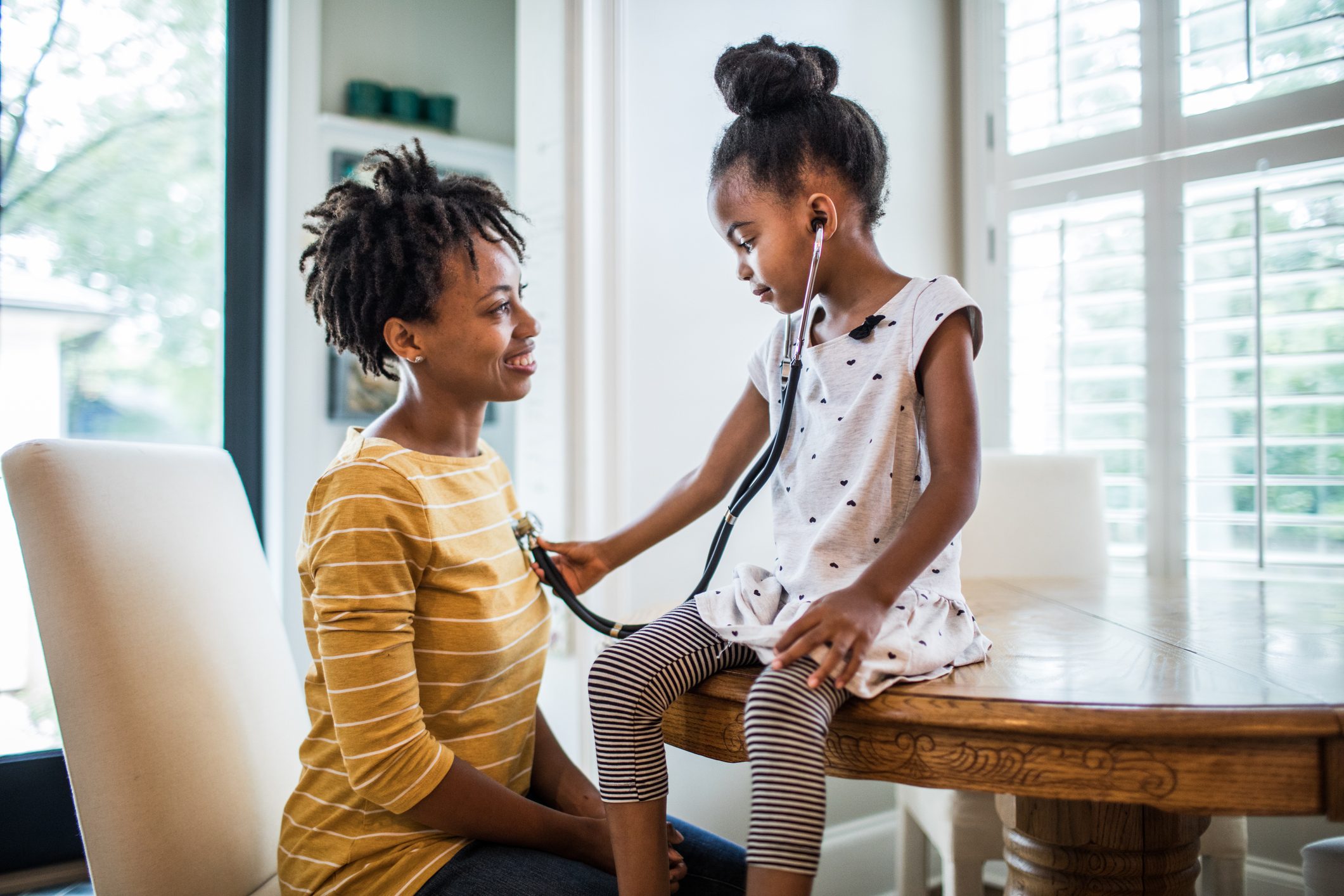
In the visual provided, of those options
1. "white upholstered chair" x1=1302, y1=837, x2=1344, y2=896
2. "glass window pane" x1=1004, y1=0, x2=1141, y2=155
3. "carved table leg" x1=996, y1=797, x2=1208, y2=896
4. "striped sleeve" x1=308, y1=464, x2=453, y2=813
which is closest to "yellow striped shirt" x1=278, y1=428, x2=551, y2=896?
"striped sleeve" x1=308, y1=464, x2=453, y2=813

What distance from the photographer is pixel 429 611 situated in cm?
101

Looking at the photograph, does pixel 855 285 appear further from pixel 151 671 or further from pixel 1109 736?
pixel 151 671

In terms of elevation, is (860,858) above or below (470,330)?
below

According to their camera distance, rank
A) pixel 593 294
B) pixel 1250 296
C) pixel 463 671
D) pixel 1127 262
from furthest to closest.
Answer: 1. pixel 1127 262
2. pixel 1250 296
3. pixel 593 294
4. pixel 463 671

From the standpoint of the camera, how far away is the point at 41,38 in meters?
1.95

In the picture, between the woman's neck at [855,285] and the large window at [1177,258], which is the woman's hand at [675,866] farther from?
the large window at [1177,258]

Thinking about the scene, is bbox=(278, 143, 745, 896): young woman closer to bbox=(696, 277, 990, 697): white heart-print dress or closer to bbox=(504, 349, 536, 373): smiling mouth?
bbox=(504, 349, 536, 373): smiling mouth

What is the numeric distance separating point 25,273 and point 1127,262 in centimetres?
252

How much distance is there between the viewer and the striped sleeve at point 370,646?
906mm

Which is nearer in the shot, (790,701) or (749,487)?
(790,701)

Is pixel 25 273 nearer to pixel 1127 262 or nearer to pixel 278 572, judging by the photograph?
pixel 278 572

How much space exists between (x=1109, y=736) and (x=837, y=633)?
0.23 metres

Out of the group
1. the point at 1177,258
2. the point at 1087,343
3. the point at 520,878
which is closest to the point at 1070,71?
the point at 1177,258

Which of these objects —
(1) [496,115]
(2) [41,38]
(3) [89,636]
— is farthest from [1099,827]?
(1) [496,115]
